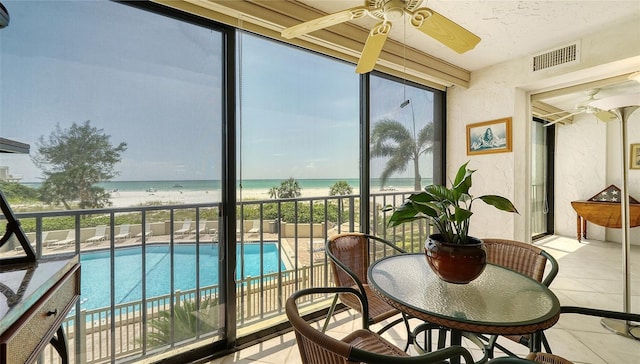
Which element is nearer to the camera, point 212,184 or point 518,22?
point 212,184

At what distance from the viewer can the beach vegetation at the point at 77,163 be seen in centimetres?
134

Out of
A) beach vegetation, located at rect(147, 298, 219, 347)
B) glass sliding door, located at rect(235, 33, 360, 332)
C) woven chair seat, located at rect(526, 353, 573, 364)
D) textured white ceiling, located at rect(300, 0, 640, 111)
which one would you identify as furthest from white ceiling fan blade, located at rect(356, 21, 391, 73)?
beach vegetation, located at rect(147, 298, 219, 347)

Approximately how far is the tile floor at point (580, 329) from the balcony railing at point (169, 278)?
9.6 inches

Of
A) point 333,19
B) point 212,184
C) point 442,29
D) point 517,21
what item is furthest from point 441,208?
point 517,21

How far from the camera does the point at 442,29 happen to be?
131 cm

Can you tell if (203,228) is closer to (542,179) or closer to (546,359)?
(546,359)

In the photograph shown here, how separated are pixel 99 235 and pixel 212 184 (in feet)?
2.18

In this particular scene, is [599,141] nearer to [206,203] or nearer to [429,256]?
[429,256]

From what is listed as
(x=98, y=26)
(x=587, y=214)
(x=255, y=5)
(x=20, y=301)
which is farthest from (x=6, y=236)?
(x=587, y=214)

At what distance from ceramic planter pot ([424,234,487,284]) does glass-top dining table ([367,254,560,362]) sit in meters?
0.09

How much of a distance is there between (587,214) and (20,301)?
18.2 ft

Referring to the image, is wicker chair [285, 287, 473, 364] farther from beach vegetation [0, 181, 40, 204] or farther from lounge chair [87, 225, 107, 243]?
beach vegetation [0, 181, 40, 204]

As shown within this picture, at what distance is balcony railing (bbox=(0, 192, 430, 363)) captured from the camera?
145cm

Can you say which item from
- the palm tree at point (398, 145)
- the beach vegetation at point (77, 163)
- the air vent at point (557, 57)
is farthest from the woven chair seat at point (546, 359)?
the air vent at point (557, 57)
